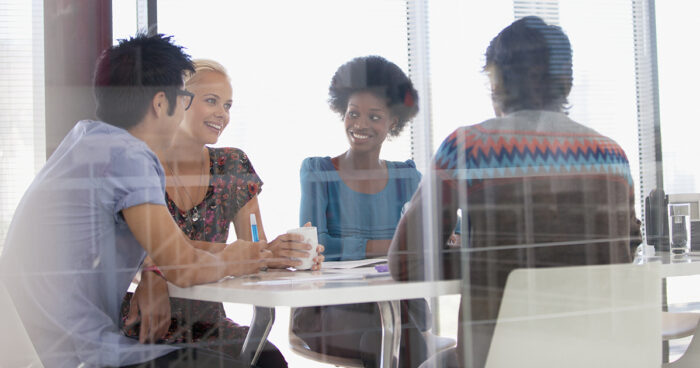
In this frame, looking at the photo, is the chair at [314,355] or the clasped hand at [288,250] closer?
the clasped hand at [288,250]

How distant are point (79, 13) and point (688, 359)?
1.81 m

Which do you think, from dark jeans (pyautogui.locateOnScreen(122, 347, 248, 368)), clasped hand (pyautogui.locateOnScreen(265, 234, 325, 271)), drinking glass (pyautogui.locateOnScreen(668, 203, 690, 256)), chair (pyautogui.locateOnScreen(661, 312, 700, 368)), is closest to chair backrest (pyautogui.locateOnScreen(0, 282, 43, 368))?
dark jeans (pyautogui.locateOnScreen(122, 347, 248, 368))

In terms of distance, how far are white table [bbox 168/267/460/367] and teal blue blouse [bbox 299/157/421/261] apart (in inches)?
17.7

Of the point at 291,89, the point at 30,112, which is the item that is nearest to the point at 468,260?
the point at 291,89

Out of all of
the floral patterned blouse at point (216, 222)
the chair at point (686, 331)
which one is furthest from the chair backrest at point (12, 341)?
the chair at point (686, 331)

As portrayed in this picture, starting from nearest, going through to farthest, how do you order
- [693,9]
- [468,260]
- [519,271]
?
[519,271] → [468,260] → [693,9]

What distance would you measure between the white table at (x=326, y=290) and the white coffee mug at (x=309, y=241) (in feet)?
0.06

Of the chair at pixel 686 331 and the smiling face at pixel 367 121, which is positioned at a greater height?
the smiling face at pixel 367 121

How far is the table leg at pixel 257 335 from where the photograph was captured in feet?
5.14

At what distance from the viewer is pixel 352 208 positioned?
1919 millimetres

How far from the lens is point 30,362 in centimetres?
118

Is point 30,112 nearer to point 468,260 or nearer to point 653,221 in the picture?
point 468,260

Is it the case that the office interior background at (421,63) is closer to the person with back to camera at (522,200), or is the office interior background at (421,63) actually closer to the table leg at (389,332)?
the person with back to camera at (522,200)

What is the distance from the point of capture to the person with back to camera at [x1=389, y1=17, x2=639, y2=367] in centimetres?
110
